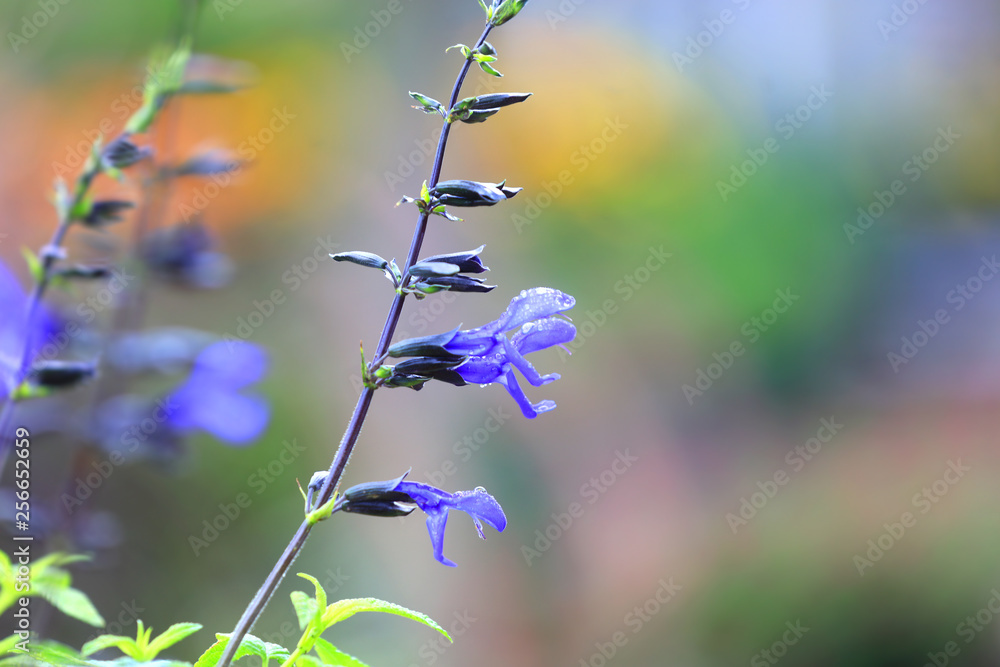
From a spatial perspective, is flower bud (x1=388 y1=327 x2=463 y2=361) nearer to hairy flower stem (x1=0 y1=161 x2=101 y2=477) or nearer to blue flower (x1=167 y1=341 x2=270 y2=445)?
hairy flower stem (x1=0 y1=161 x2=101 y2=477)

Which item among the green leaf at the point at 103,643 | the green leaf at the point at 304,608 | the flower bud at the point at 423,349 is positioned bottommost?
the green leaf at the point at 103,643

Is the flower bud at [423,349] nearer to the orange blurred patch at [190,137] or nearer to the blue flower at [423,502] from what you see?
the blue flower at [423,502]

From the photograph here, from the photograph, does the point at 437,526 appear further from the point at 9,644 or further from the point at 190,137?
the point at 190,137

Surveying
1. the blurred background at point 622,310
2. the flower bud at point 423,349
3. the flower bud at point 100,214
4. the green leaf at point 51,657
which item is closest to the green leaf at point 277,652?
the green leaf at point 51,657

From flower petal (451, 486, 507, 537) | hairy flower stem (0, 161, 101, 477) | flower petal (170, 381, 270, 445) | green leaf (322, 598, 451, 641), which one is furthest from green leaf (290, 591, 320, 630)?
flower petal (170, 381, 270, 445)

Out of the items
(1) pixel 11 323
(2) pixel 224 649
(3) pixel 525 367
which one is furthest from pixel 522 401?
(1) pixel 11 323
